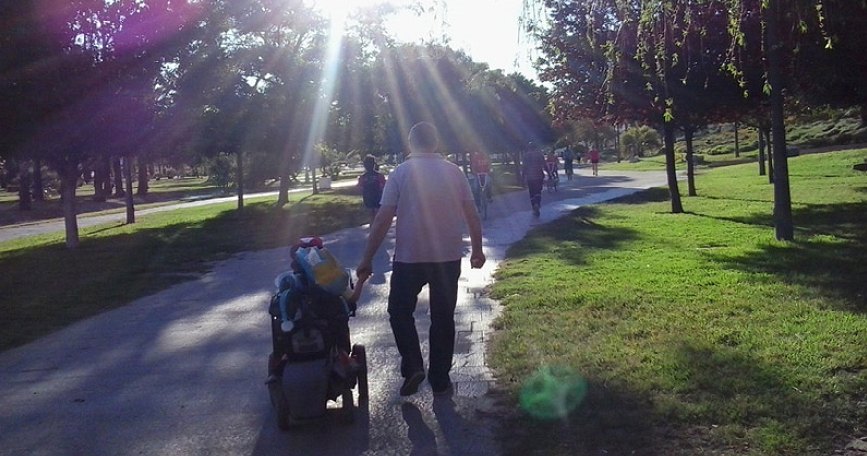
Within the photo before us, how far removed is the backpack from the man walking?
10.0 metres

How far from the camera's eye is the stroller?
529 cm

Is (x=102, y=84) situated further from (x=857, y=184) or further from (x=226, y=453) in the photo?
(x=857, y=184)

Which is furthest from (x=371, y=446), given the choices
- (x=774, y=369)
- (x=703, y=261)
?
(x=703, y=261)

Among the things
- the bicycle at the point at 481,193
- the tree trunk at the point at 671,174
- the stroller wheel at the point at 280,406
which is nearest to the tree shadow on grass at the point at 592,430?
the stroller wheel at the point at 280,406

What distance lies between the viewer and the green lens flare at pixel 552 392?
17.9 ft

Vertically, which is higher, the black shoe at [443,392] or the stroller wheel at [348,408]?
the stroller wheel at [348,408]

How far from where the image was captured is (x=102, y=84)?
18.7 meters

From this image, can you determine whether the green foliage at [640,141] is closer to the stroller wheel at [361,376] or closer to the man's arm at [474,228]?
the man's arm at [474,228]

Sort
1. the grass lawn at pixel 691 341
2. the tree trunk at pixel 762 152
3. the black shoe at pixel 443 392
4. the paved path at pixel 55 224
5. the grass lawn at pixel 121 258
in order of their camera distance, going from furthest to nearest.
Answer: the tree trunk at pixel 762 152 → the paved path at pixel 55 224 → the grass lawn at pixel 121 258 → the black shoe at pixel 443 392 → the grass lawn at pixel 691 341

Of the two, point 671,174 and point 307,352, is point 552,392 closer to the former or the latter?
point 307,352

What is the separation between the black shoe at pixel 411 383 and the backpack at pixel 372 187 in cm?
1022

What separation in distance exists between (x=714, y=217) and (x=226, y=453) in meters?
14.1

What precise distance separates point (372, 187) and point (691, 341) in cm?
1003

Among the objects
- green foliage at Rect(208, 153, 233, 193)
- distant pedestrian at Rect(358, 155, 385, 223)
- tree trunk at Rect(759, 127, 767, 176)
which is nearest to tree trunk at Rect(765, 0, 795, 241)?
distant pedestrian at Rect(358, 155, 385, 223)
